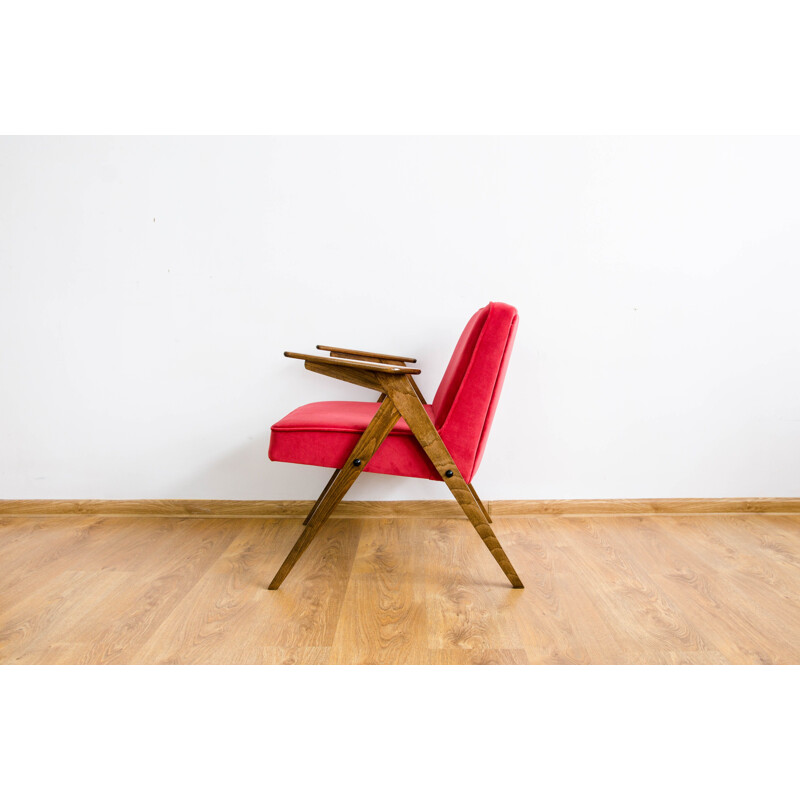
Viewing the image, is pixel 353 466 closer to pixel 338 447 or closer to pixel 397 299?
pixel 338 447

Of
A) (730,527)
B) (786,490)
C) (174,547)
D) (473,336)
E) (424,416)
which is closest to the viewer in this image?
(424,416)

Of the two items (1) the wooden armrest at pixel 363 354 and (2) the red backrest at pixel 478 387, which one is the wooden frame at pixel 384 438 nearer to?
(2) the red backrest at pixel 478 387

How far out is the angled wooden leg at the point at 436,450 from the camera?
2.05 metres

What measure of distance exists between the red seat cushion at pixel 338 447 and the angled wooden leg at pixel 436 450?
0.05 m

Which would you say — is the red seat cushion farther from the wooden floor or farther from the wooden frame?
the wooden floor

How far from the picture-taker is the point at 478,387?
209cm

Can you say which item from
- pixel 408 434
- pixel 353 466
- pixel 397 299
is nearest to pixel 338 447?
pixel 353 466

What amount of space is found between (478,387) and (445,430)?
0.17 meters

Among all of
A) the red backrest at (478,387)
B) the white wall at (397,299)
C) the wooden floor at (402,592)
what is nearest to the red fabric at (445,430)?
the red backrest at (478,387)

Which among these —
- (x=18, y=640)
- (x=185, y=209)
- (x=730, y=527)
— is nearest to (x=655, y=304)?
(x=730, y=527)

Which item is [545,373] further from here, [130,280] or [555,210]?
[130,280]

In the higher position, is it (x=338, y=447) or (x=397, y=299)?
(x=397, y=299)

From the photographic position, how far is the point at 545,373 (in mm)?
2928

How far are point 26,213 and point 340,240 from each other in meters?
1.33
